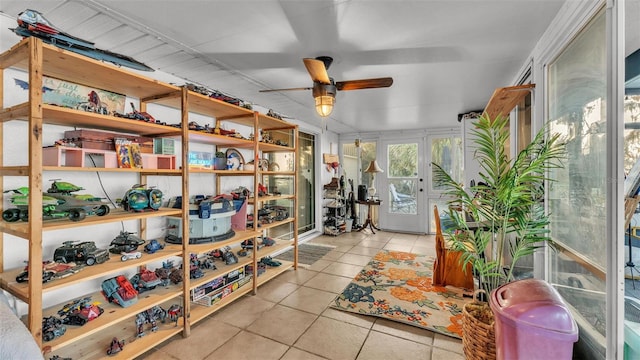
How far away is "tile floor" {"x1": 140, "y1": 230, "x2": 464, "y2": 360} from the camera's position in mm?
1859

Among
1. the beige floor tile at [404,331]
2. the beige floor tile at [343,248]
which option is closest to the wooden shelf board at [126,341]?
the beige floor tile at [404,331]

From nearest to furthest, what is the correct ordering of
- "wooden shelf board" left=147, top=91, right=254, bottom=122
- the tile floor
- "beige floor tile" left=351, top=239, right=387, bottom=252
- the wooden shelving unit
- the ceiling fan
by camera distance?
the wooden shelving unit → the tile floor → the ceiling fan → "wooden shelf board" left=147, top=91, right=254, bottom=122 → "beige floor tile" left=351, top=239, right=387, bottom=252

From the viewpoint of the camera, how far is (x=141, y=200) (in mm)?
1890

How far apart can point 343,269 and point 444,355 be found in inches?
67.1

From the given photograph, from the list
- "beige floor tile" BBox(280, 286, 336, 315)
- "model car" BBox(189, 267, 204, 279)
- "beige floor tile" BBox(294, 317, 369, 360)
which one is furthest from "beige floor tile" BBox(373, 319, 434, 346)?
"model car" BBox(189, 267, 204, 279)

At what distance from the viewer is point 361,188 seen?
5676 millimetres

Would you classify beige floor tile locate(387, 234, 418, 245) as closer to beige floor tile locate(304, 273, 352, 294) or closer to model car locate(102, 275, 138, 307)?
beige floor tile locate(304, 273, 352, 294)

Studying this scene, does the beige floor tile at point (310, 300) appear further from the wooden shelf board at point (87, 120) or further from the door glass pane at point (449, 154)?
the door glass pane at point (449, 154)

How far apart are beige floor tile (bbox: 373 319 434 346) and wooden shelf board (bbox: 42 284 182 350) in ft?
5.42

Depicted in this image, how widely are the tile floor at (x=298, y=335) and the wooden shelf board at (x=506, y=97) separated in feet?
6.50

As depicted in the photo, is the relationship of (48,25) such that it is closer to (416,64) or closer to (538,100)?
(416,64)

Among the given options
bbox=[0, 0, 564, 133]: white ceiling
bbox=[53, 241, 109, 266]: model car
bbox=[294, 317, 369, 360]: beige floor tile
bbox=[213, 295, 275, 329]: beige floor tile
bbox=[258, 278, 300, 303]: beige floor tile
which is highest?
bbox=[0, 0, 564, 133]: white ceiling

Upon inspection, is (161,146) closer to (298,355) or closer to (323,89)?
(323,89)

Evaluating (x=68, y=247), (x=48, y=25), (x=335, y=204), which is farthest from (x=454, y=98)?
(x=68, y=247)
